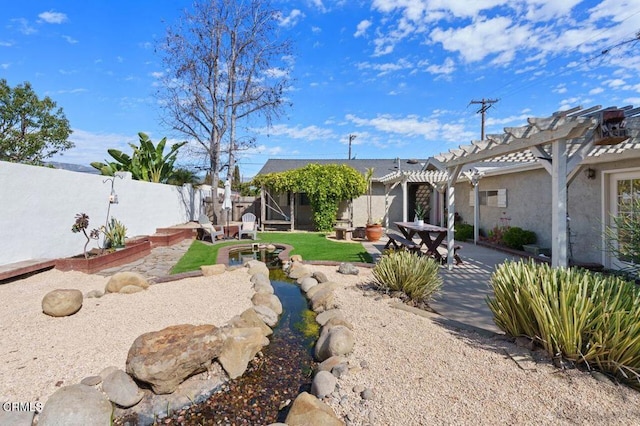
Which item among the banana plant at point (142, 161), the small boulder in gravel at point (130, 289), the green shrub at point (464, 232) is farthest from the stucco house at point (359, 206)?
the small boulder in gravel at point (130, 289)

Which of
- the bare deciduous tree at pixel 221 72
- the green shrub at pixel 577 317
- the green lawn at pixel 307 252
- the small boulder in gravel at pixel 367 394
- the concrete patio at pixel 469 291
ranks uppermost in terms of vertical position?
the bare deciduous tree at pixel 221 72

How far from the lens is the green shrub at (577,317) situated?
2828mm

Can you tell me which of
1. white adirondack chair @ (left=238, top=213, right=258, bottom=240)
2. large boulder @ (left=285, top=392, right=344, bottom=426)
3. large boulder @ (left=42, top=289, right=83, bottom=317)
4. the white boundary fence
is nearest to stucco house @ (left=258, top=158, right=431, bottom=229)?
white adirondack chair @ (left=238, top=213, right=258, bottom=240)

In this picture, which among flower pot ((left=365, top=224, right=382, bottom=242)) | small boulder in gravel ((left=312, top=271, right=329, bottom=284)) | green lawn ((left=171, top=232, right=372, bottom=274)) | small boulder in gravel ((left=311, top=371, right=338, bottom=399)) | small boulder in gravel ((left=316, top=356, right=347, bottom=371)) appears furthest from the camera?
flower pot ((left=365, top=224, right=382, bottom=242))

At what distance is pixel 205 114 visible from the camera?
16750 mm

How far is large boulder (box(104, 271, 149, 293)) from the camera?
5.91m

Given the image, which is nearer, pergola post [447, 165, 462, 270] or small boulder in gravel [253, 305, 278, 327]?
small boulder in gravel [253, 305, 278, 327]

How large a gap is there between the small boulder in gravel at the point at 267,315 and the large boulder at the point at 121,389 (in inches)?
80.2

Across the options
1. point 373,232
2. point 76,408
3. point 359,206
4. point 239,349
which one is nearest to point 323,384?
point 239,349

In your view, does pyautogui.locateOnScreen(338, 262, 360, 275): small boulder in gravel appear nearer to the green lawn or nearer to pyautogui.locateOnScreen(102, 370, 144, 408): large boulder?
the green lawn

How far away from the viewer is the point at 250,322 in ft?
15.4

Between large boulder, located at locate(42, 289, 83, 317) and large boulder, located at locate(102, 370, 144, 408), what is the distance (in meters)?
2.16

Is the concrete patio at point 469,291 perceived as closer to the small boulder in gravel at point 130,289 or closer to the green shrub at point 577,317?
the green shrub at point 577,317

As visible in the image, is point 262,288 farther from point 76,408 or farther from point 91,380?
point 76,408
